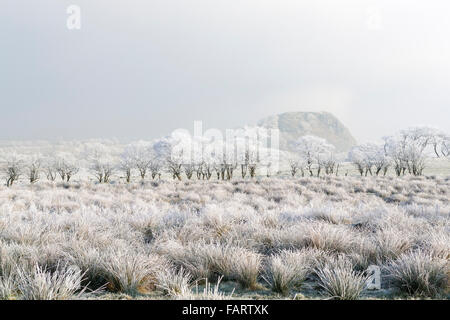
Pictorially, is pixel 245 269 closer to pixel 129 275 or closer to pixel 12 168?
pixel 129 275

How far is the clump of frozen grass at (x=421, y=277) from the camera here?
2885mm

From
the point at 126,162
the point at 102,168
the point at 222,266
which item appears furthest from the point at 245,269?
the point at 126,162

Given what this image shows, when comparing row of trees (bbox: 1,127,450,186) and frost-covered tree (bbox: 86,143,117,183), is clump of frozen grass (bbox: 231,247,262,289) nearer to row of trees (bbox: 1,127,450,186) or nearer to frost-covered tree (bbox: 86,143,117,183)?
row of trees (bbox: 1,127,450,186)

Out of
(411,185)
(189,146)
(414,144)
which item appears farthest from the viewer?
(189,146)

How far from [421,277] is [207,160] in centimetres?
6996

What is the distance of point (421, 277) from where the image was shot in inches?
114

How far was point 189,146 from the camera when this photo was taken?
86.9 meters

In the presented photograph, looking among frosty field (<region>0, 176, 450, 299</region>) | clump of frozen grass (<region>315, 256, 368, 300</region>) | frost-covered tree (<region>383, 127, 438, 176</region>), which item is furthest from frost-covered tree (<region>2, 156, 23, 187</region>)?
frost-covered tree (<region>383, 127, 438, 176</region>)

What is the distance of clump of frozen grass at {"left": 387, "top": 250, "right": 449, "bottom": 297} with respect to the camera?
288 centimetres

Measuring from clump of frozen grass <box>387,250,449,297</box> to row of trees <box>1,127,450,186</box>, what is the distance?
54.4m

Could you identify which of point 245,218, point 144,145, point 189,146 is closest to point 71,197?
point 245,218

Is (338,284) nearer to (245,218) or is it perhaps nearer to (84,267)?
(84,267)
